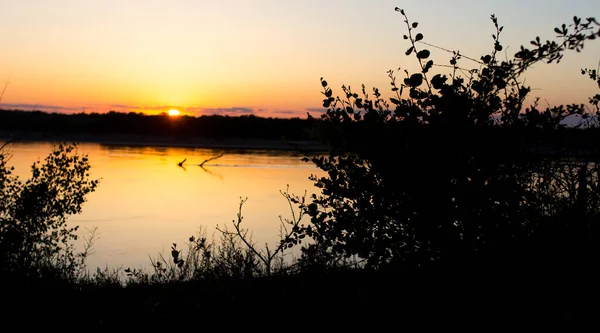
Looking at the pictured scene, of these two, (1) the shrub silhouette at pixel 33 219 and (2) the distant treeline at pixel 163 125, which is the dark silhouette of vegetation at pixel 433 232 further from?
(2) the distant treeline at pixel 163 125

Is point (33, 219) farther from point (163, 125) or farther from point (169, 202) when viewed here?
point (163, 125)

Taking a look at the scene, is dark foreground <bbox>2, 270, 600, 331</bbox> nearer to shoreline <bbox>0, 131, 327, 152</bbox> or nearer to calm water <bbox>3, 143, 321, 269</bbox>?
calm water <bbox>3, 143, 321, 269</bbox>

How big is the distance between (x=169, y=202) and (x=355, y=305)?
18.9 metres

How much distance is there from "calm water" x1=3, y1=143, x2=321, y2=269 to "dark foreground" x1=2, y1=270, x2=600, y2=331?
6.87m

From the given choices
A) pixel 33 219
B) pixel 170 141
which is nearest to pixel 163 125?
pixel 170 141

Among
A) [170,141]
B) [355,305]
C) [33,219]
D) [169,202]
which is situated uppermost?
[33,219]

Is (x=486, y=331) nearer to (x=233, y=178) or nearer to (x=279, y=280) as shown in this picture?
(x=279, y=280)

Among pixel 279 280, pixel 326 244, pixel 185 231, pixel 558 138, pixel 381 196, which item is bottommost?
pixel 185 231

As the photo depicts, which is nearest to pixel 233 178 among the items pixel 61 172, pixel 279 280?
pixel 61 172

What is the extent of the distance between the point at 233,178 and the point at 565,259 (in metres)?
26.6

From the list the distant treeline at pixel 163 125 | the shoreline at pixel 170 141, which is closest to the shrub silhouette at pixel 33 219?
the shoreline at pixel 170 141

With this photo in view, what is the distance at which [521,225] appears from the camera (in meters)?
5.80

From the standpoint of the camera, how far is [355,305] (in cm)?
528

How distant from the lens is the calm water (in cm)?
1558
